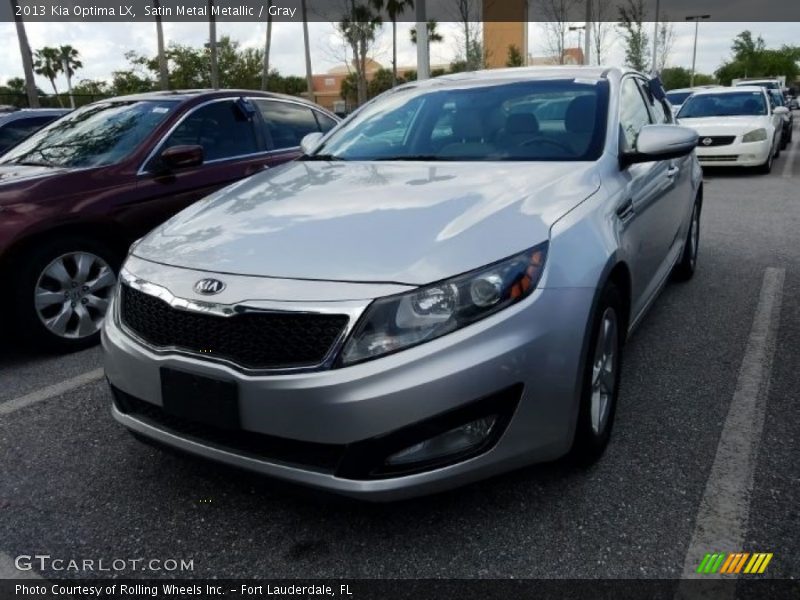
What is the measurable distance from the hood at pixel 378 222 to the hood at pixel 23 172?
1.63m

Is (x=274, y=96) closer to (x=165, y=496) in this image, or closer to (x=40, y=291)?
(x=40, y=291)

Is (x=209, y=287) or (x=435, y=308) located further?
(x=209, y=287)

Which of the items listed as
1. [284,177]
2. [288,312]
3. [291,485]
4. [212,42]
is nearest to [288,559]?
[291,485]

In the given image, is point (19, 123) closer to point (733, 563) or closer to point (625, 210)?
point (625, 210)

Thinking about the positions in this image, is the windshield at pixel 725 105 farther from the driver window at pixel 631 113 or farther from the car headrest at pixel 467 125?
the car headrest at pixel 467 125

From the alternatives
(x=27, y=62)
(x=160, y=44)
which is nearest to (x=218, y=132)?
(x=27, y=62)

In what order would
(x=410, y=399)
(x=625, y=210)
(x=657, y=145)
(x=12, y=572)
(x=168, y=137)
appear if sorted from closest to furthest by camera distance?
(x=410, y=399), (x=12, y=572), (x=625, y=210), (x=657, y=145), (x=168, y=137)

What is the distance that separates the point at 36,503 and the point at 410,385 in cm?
158

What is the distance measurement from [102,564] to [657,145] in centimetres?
271

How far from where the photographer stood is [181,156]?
4523 mm

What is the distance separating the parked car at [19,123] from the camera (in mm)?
7550

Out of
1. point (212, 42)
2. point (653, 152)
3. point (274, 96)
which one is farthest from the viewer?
point (212, 42)

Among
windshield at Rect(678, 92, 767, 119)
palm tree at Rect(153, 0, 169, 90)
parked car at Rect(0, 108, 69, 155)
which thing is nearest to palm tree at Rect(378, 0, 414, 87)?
palm tree at Rect(153, 0, 169, 90)

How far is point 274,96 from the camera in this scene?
5.78m
